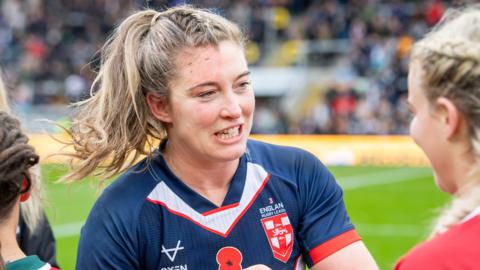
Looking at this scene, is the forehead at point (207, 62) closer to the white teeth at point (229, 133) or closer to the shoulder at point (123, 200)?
the white teeth at point (229, 133)

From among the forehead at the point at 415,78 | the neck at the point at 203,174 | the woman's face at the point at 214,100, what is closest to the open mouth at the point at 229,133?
the woman's face at the point at 214,100

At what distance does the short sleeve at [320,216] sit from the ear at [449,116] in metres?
1.18

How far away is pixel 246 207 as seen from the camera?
3422 millimetres

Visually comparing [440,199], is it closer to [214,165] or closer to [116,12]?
[214,165]

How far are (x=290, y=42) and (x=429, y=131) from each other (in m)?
24.6

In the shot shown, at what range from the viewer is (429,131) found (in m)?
2.38

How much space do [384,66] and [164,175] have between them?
68.4 ft

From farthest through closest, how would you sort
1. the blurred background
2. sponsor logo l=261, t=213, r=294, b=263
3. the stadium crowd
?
the stadium crowd < the blurred background < sponsor logo l=261, t=213, r=294, b=263

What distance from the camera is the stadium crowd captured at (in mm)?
22547

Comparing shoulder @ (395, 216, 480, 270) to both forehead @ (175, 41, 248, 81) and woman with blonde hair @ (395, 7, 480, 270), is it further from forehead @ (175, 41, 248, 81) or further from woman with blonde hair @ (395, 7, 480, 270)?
forehead @ (175, 41, 248, 81)

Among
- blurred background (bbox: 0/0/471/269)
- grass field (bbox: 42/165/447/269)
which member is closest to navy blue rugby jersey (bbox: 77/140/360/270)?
grass field (bbox: 42/165/447/269)

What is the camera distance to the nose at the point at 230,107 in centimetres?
326

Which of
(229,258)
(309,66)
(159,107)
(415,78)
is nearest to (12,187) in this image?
(159,107)

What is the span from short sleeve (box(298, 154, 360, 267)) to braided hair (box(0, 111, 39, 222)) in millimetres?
1047
